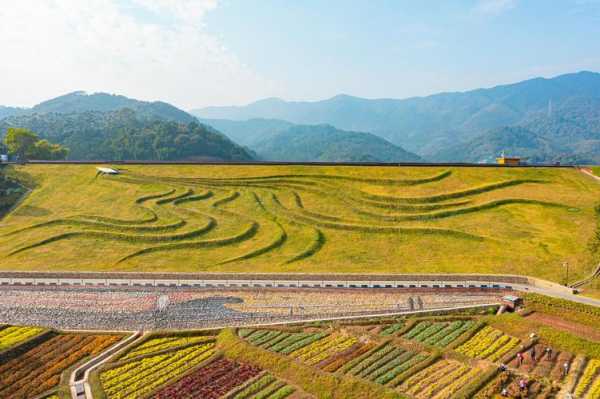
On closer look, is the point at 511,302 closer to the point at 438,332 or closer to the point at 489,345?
the point at 489,345

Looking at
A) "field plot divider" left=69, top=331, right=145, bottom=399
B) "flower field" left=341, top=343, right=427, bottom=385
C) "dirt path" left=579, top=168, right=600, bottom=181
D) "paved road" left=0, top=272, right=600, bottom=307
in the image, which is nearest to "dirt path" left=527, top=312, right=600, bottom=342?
"paved road" left=0, top=272, right=600, bottom=307

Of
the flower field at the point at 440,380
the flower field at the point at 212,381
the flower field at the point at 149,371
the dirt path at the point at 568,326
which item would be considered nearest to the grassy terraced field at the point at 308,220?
the dirt path at the point at 568,326

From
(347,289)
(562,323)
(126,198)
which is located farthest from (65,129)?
(562,323)

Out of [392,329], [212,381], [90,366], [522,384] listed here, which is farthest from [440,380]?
[90,366]

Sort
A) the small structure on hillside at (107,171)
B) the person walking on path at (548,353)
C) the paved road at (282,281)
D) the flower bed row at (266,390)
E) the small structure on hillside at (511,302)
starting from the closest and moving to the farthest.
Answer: the flower bed row at (266,390), the person walking on path at (548,353), the small structure on hillside at (511,302), the paved road at (282,281), the small structure on hillside at (107,171)

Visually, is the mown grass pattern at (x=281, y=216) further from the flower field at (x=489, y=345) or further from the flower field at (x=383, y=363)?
the flower field at (x=489, y=345)

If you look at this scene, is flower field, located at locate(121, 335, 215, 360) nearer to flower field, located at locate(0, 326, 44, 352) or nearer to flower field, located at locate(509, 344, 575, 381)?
flower field, located at locate(0, 326, 44, 352)
